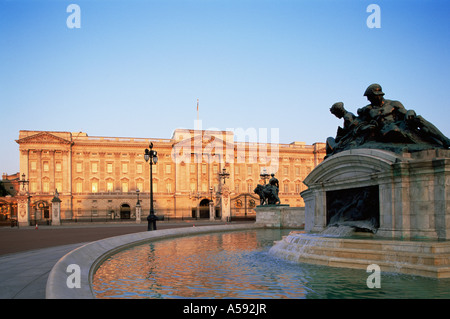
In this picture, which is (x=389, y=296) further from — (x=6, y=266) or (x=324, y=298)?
(x=6, y=266)

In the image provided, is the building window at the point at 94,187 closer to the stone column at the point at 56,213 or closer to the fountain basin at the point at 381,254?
the stone column at the point at 56,213

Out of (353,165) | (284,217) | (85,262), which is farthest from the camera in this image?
(284,217)

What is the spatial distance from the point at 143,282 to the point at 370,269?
4747 millimetres

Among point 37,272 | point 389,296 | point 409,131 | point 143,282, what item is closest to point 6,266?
point 37,272

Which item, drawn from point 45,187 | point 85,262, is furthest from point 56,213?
point 85,262

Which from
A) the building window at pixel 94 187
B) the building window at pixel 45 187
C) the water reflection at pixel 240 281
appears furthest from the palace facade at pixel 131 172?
the water reflection at pixel 240 281

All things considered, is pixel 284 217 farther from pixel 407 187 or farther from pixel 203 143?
pixel 203 143

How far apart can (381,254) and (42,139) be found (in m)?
69.8

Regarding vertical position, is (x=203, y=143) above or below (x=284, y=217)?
above

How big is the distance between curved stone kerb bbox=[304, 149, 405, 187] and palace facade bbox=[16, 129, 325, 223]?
54478 mm

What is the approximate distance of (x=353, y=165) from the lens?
35.4 feet

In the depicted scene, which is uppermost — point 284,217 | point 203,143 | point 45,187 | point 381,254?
point 203,143

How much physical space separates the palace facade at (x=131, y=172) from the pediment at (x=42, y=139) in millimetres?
31
